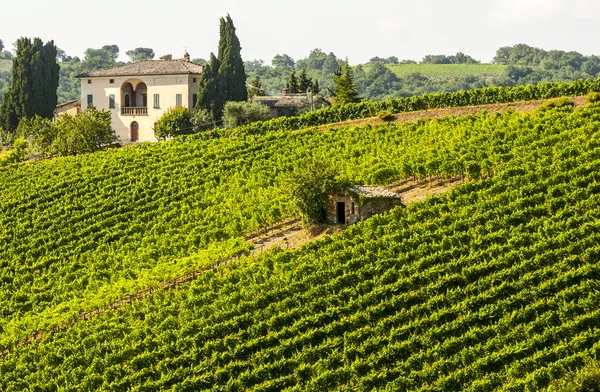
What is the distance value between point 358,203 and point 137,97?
125 feet

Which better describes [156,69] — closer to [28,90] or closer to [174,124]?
[174,124]

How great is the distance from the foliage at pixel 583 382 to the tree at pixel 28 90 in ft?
195

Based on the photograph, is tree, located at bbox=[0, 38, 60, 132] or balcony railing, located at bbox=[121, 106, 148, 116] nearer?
balcony railing, located at bbox=[121, 106, 148, 116]

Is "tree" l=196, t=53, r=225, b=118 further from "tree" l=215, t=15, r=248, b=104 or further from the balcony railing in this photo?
the balcony railing

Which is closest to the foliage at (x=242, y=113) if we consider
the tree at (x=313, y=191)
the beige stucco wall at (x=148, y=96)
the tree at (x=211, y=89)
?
the tree at (x=211, y=89)

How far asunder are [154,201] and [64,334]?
1308 cm

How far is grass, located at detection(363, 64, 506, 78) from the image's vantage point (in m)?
169

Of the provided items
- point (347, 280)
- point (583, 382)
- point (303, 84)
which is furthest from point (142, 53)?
point (583, 382)

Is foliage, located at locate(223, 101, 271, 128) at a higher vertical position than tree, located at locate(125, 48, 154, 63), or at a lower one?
lower

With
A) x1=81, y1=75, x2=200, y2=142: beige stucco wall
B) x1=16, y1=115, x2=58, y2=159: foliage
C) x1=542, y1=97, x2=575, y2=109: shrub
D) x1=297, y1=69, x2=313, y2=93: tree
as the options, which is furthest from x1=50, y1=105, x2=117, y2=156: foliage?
x1=542, y1=97, x2=575, y2=109: shrub

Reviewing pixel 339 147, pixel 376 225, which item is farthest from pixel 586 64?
pixel 376 225

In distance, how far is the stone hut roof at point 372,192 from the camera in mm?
38812

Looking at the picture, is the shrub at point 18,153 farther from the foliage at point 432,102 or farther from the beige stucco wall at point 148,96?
the foliage at point 432,102

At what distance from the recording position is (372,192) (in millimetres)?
39250
